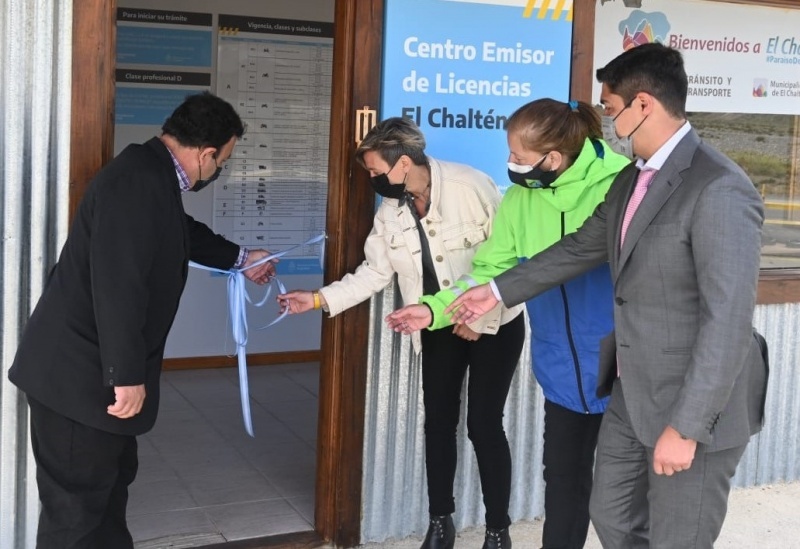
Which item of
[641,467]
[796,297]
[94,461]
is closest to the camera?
[641,467]

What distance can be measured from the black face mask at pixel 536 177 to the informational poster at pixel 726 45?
66.0 inches

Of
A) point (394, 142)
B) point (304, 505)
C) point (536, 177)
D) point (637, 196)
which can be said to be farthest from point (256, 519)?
point (637, 196)

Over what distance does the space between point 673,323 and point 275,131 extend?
4973mm

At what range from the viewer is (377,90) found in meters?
4.46

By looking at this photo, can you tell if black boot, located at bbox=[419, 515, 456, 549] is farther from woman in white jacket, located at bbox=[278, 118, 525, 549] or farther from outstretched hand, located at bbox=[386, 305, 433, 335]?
outstretched hand, located at bbox=[386, 305, 433, 335]

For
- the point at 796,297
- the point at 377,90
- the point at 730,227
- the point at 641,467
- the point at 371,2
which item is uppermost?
the point at 371,2

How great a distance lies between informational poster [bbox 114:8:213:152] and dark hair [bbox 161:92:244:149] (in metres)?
3.69

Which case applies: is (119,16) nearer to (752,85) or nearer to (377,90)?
(377,90)

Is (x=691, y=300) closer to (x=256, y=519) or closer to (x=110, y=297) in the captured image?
(x=110, y=297)

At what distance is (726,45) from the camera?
5.47 m

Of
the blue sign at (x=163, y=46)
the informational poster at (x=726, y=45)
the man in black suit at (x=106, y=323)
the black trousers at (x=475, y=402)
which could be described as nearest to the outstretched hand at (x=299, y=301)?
the black trousers at (x=475, y=402)

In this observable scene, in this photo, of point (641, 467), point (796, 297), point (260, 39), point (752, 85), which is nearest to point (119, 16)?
point (260, 39)

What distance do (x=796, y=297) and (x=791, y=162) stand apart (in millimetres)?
753

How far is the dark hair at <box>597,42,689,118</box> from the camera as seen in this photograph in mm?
3111
